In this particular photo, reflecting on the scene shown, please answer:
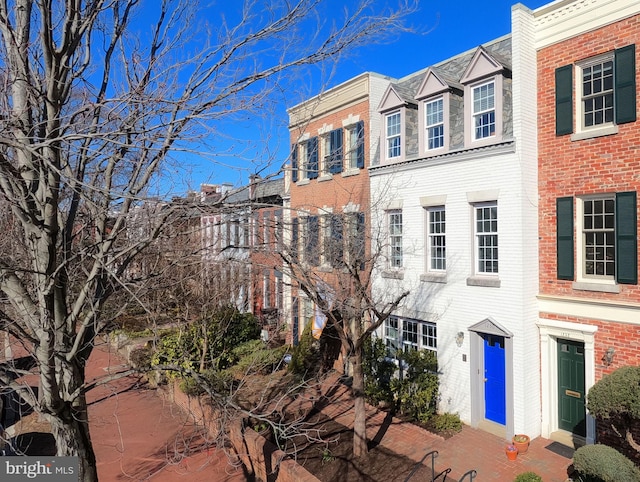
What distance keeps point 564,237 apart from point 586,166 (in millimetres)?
1690

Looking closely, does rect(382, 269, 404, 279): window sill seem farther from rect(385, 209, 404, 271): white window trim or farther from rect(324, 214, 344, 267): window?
rect(324, 214, 344, 267): window

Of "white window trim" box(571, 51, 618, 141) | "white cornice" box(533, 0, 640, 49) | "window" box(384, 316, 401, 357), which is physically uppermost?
"white cornice" box(533, 0, 640, 49)

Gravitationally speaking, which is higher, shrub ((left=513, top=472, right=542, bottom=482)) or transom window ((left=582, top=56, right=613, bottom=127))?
transom window ((left=582, top=56, right=613, bottom=127))

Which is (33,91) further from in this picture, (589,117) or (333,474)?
(589,117)

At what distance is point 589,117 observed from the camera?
10.7m

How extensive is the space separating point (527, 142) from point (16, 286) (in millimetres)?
10827

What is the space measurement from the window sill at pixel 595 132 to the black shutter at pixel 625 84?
20 centimetres

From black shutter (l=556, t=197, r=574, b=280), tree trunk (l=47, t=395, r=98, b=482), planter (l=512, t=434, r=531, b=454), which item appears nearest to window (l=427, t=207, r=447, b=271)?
black shutter (l=556, t=197, r=574, b=280)

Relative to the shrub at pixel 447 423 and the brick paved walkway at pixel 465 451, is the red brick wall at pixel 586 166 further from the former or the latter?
the shrub at pixel 447 423

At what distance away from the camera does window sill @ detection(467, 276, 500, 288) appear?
11602 millimetres

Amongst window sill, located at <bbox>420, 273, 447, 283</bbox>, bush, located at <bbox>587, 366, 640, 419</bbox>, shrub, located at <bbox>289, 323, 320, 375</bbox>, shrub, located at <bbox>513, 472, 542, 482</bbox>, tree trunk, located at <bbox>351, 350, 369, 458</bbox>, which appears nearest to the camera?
bush, located at <bbox>587, 366, 640, 419</bbox>

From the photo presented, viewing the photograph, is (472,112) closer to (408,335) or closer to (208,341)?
(408,335)

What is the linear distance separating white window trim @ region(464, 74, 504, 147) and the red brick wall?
0.93 meters

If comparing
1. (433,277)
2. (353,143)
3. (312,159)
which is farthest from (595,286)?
(312,159)
